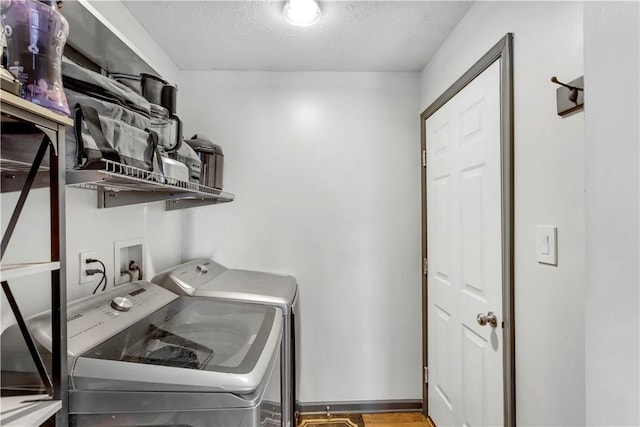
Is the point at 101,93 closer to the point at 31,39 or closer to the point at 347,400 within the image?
the point at 31,39

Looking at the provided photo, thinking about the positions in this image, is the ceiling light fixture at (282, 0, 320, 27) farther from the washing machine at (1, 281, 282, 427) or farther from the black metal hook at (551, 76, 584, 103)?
the washing machine at (1, 281, 282, 427)

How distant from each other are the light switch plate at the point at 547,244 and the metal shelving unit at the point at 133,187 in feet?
4.00

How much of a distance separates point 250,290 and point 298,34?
1.36 meters

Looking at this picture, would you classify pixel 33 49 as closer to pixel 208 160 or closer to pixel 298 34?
pixel 208 160

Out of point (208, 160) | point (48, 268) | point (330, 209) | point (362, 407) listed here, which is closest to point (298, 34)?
point (208, 160)

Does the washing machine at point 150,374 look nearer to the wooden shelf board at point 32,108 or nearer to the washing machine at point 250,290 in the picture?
the washing machine at point 250,290

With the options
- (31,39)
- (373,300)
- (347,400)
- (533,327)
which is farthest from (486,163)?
(347,400)

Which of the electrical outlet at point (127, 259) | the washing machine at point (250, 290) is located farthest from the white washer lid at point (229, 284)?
the electrical outlet at point (127, 259)

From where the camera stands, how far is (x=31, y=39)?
29.7 inches

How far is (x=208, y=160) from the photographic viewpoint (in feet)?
6.48

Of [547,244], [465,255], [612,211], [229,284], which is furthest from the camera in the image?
[229,284]

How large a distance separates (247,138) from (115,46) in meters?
1.01

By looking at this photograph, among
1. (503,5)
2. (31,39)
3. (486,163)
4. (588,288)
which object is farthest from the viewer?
(486,163)

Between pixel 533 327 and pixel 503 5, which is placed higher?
pixel 503 5
